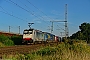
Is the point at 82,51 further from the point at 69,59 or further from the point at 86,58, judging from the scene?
the point at 69,59

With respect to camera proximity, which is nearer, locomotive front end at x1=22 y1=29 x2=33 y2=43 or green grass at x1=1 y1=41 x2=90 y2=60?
green grass at x1=1 y1=41 x2=90 y2=60

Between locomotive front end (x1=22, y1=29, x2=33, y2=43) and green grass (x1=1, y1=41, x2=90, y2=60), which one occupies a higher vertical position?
locomotive front end (x1=22, y1=29, x2=33, y2=43)

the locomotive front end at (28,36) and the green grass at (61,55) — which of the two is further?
the locomotive front end at (28,36)

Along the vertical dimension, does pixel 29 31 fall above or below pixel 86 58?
→ above

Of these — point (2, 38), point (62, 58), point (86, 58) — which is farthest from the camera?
point (2, 38)

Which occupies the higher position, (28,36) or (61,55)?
(28,36)

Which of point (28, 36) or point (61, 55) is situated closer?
point (61, 55)

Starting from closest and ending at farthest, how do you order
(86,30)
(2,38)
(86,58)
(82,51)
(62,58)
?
(62,58) < (86,58) < (82,51) < (2,38) < (86,30)

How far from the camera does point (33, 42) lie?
4562 cm

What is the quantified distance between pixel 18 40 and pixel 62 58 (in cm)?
4067

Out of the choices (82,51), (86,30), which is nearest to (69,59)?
(82,51)

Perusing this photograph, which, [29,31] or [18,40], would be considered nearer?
[29,31]

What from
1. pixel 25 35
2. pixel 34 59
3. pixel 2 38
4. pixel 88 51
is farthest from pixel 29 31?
pixel 34 59

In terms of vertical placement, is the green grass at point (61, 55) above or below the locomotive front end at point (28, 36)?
below
